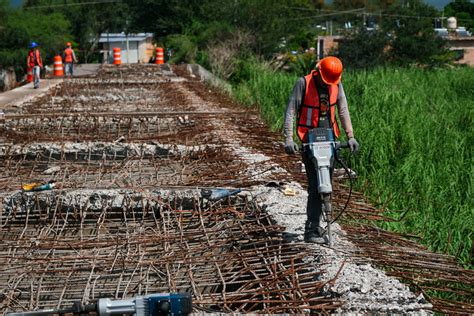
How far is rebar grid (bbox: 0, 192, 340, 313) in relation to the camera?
5156 millimetres

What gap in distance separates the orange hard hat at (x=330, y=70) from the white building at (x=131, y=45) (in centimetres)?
5403

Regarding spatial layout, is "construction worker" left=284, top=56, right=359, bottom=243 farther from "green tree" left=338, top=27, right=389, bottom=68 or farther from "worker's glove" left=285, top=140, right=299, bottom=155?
"green tree" left=338, top=27, right=389, bottom=68

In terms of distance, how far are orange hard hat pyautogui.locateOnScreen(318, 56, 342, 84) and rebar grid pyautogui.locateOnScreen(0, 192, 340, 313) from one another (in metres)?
1.24

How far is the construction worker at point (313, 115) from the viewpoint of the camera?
223 inches

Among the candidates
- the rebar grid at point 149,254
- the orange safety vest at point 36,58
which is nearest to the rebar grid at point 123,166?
the rebar grid at point 149,254

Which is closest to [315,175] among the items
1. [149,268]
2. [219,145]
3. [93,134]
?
[149,268]

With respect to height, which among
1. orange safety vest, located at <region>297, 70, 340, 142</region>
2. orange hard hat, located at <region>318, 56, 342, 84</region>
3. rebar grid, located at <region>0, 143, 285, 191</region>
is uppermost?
orange hard hat, located at <region>318, 56, 342, 84</region>

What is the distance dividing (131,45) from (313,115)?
2322 inches

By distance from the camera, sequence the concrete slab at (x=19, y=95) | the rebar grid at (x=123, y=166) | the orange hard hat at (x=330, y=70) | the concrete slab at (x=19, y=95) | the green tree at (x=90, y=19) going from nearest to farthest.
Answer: the orange hard hat at (x=330, y=70)
the rebar grid at (x=123, y=166)
the concrete slab at (x=19, y=95)
the concrete slab at (x=19, y=95)
the green tree at (x=90, y=19)

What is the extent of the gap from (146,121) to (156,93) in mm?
6109

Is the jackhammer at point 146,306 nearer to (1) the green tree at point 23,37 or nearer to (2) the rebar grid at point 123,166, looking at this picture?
(2) the rebar grid at point 123,166

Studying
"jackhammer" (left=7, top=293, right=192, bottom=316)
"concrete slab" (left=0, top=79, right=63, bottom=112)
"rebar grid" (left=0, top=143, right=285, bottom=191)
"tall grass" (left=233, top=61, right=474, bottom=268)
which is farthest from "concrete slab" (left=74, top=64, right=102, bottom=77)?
"jackhammer" (left=7, top=293, right=192, bottom=316)

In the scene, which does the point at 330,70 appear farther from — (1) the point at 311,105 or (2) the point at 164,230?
(2) the point at 164,230

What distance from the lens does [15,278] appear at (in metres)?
5.73
